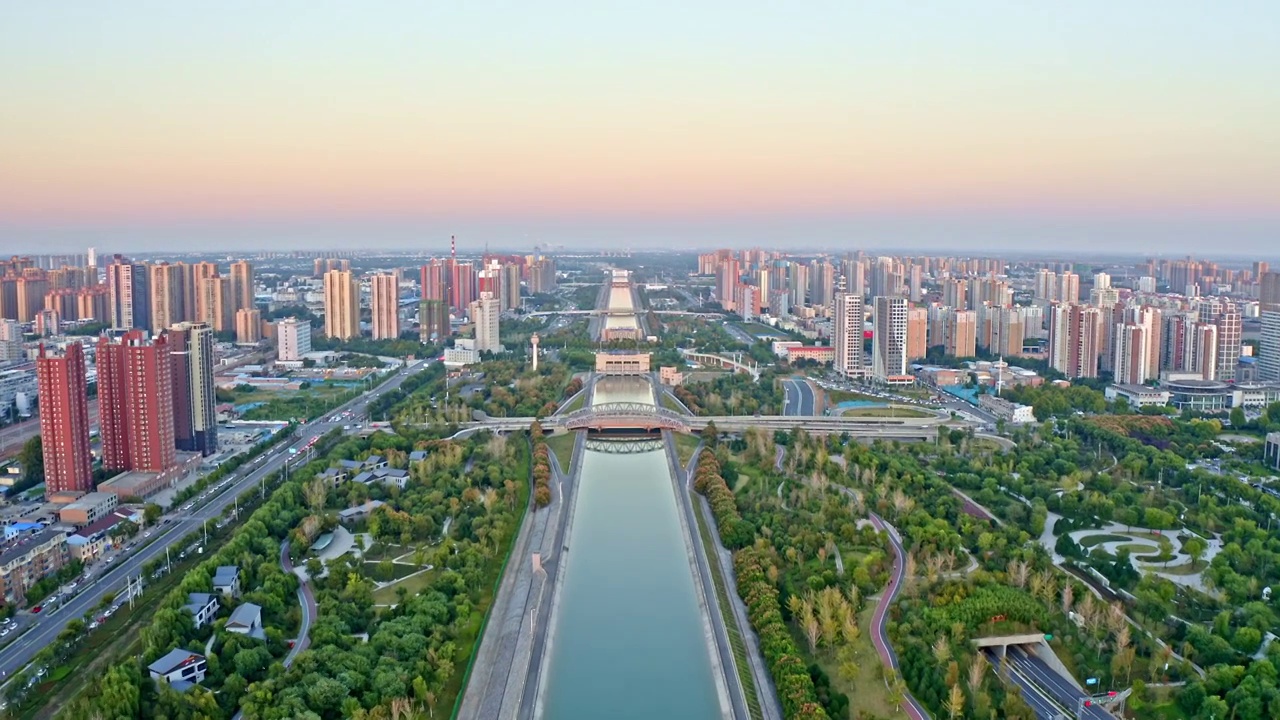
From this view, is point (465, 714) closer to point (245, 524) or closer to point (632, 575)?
point (632, 575)

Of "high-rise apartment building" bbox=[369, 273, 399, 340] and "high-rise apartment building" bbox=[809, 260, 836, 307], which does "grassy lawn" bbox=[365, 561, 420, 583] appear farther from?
"high-rise apartment building" bbox=[809, 260, 836, 307]

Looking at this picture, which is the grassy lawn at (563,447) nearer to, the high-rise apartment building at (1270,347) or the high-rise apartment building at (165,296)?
the high-rise apartment building at (1270,347)

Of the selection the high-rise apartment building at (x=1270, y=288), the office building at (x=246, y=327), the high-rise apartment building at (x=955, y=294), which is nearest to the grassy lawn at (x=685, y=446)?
the office building at (x=246, y=327)

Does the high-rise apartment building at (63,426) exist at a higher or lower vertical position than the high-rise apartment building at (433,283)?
lower

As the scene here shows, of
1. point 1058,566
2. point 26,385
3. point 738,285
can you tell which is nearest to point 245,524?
point 1058,566

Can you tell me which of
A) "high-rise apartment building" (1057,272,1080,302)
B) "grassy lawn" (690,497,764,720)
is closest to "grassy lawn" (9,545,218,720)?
"grassy lawn" (690,497,764,720)

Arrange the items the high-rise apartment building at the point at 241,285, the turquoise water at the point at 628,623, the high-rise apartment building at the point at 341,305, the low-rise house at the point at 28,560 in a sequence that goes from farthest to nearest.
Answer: the high-rise apartment building at the point at 241,285, the high-rise apartment building at the point at 341,305, the low-rise house at the point at 28,560, the turquoise water at the point at 628,623

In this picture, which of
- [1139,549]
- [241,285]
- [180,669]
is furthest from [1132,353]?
[241,285]
